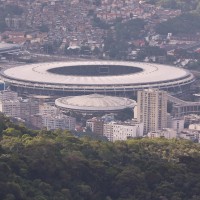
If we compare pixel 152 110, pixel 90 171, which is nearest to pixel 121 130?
pixel 152 110

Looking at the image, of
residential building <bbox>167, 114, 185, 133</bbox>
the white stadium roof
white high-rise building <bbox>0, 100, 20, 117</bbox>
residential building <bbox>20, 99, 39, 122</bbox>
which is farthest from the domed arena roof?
the white stadium roof

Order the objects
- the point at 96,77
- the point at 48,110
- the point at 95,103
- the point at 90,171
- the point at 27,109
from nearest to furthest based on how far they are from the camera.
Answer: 1. the point at 90,171
2. the point at 48,110
3. the point at 27,109
4. the point at 95,103
5. the point at 96,77

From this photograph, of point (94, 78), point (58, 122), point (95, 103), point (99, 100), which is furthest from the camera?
point (94, 78)

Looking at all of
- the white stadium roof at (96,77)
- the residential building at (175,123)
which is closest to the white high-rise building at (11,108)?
the white stadium roof at (96,77)

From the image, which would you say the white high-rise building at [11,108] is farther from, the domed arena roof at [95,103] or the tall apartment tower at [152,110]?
the tall apartment tower at [152,110]

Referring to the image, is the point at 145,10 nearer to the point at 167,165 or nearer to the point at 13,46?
Result: the point at 13,46

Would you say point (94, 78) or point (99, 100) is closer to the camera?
point (99, 100)

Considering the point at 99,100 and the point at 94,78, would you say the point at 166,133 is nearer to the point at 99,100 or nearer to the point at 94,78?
the point at 99,100

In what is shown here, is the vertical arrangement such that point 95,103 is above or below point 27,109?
above
